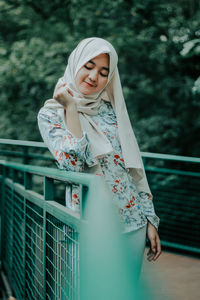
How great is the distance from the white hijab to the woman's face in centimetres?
2

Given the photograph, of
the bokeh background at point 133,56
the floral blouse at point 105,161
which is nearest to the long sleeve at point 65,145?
the floral blouse at point 105,161

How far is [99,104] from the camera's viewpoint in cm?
192

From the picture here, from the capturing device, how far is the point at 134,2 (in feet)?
19.6

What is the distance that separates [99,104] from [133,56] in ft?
15.2

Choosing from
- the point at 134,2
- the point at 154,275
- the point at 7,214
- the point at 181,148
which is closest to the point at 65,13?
the point at 134,2

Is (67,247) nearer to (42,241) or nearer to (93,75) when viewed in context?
(42,241)

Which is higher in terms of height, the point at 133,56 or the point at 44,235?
the point at 133,56

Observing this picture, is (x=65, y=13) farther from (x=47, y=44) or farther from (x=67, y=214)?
(x=67, y=214)

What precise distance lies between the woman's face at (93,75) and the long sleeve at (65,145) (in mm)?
255

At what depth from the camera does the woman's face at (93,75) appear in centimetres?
183

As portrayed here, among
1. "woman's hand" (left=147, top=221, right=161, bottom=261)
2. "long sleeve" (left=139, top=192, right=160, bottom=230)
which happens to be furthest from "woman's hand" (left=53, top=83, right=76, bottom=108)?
"woman's hand" (left=147, top=221, right=161, bottom=261)

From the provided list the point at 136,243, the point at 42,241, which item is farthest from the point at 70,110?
the point at 42,241

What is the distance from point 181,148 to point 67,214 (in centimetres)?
499

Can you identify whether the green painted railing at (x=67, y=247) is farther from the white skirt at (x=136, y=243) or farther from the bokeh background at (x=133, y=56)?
the bokeh background at (x=133, y=56)
